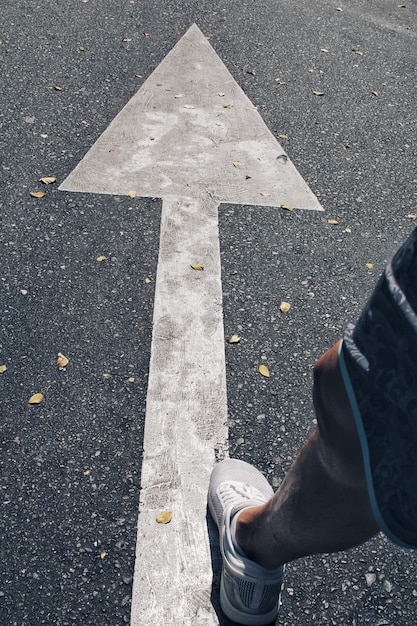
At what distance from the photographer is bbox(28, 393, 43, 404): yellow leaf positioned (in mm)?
2768

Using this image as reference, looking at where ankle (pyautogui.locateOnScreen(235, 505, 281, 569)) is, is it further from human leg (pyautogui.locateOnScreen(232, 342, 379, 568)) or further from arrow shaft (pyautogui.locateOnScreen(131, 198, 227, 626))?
arrow shaft (pyautogui.locateOnScreen(131, 198, 227, 626))

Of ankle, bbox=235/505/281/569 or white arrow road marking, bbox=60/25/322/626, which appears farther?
white arrow road marking, bbox=60/25/322/626

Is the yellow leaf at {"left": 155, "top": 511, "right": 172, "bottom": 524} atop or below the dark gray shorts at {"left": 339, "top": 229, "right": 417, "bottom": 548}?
below

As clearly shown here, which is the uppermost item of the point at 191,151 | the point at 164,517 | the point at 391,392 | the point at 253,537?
the point at 391,392

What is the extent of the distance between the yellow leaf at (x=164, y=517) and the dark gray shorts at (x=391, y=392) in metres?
1.19

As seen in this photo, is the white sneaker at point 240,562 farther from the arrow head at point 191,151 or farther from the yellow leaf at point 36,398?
the arrow head at point 191,151

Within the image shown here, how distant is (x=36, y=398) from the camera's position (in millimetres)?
2779

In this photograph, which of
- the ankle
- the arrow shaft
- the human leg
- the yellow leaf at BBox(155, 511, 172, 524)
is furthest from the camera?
the yellow leaf at BBox(155, 511, 172, 524)

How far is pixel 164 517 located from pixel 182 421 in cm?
43

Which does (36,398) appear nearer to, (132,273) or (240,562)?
(132,273)

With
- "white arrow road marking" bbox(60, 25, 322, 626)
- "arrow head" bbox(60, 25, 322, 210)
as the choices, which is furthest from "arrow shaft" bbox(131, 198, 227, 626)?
"arrow head" bbox(60, 25, 322, 210)

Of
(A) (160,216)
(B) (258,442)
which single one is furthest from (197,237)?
(B) (258,442)

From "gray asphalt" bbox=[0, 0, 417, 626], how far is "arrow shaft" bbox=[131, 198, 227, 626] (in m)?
0.05

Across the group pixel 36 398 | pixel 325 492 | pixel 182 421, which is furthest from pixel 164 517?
pixel 325 492
